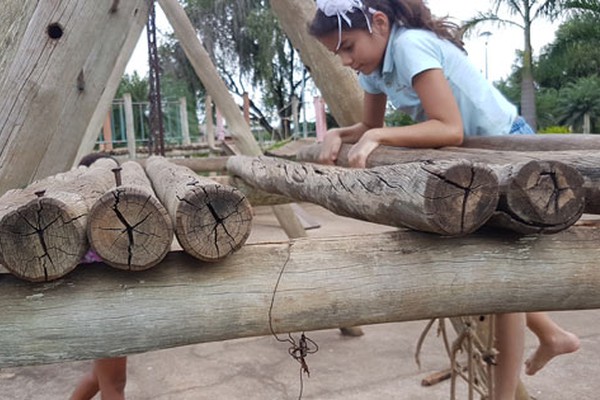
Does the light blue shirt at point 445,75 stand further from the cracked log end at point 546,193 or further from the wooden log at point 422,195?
the cracked log end at point 546,193

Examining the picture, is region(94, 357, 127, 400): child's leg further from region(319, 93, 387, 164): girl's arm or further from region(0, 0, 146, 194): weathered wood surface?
region(319, 93, 387, 164): girl's arm

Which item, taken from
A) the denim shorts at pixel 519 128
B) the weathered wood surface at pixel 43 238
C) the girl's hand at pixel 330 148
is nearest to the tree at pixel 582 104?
the denim shorts at pixel 519 128

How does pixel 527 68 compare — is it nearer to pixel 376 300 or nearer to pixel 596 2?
pixel 596 2

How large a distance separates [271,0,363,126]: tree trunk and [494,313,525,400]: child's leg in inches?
47.6

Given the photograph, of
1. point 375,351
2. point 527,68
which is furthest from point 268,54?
point 375,351

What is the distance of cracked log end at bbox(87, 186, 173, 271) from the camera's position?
108cm

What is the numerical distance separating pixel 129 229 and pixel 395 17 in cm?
118

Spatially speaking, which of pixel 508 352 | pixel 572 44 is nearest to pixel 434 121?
pixel 508 352

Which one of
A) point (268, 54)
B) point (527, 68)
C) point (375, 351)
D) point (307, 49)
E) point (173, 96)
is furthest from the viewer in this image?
point (268, 54)

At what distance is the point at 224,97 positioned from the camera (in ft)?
17.0

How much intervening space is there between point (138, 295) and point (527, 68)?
16.2 metres

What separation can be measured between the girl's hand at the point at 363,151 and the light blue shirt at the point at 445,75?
0.20m

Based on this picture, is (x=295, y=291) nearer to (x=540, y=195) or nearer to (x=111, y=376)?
(x=540, y=195)

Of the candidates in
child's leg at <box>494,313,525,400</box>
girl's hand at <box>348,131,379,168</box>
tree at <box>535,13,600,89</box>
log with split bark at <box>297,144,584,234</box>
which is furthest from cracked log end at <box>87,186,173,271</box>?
tree at <box>535,13,600,89</box>
